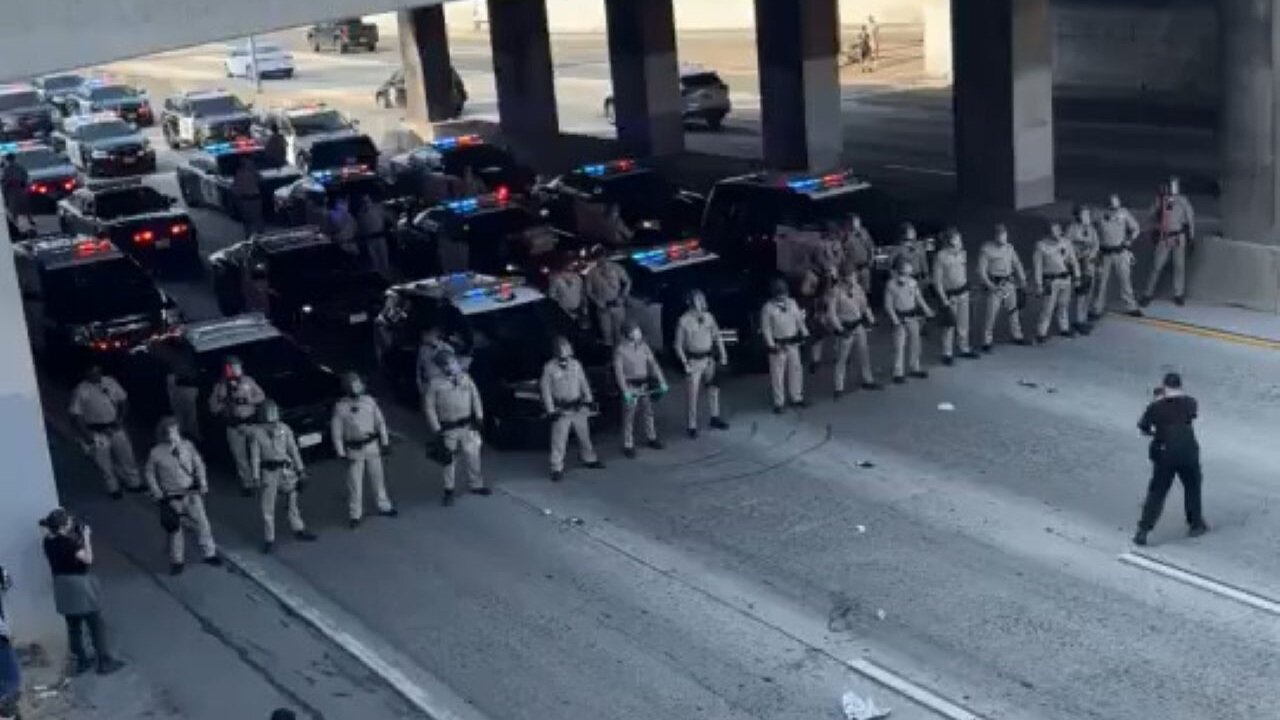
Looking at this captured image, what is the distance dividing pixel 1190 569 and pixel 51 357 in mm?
15892

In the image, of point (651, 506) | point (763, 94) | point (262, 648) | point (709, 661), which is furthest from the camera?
point (763, 94)

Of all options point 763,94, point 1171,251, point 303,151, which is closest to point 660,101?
point 763,94

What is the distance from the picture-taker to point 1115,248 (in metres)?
23.5

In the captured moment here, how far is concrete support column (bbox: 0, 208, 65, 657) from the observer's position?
51.3 feet

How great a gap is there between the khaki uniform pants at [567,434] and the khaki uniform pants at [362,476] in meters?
1.79

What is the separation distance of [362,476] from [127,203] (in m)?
17.4

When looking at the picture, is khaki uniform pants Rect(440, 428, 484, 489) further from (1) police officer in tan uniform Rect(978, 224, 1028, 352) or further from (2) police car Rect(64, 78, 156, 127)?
(2) police car Rect(64, 78, 156, 127)

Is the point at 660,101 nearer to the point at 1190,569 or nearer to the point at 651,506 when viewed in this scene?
the point at 651,506

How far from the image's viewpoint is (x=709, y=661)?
1470 cm

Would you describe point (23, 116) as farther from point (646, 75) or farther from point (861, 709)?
point (861, 709)

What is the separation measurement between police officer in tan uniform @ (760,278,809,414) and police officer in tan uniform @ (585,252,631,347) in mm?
2744

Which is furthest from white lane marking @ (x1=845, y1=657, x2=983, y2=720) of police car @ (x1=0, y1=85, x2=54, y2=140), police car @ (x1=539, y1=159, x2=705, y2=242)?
police car @ (x1=0, y1=85, x2=54, y2=140)

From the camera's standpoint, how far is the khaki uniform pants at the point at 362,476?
18422mm

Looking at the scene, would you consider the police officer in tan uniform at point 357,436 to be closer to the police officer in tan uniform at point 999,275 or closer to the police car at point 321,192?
the police officer in tan uniform at point 999,275
